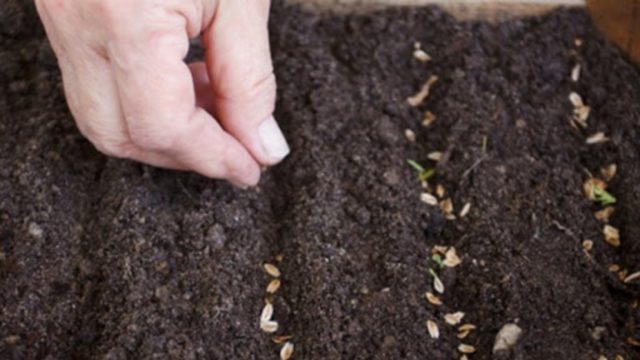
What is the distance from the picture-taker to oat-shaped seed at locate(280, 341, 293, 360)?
5.14 ft

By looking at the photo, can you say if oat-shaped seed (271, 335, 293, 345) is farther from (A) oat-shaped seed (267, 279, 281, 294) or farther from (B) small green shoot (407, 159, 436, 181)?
(B) small green shoot (407, 159, 436, 181)

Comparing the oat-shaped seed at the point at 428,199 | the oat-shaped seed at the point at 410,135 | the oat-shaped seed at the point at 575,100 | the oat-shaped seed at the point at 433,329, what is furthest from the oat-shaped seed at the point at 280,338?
the oat-shaped seed at the point at 575,100

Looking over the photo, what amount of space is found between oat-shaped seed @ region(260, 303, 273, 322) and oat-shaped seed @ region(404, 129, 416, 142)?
15.4 inches

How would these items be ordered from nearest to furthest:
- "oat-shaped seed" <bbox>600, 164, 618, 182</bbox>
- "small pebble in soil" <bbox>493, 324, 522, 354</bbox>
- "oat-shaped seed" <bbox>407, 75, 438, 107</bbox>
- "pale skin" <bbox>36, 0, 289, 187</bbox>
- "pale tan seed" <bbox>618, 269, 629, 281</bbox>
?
"pale skin" <bbox>36, 0, 289, 187</bbox> < "small pebble in soil" <bbox>493, 324, 522, 354</bbox> < "pale tan seed" <bbox>618, 269, 629, 281</bbox> < "oat-shaped seed" <bbox>600, 164, 618, 182</bbox> < "oat-shaped seed" <bbox>407, 75, 438, 107</bbox>

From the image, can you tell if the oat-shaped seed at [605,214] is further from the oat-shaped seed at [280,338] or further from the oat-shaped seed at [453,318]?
the oat-shaped seed at [280,338]

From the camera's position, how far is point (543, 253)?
1668 millimetres

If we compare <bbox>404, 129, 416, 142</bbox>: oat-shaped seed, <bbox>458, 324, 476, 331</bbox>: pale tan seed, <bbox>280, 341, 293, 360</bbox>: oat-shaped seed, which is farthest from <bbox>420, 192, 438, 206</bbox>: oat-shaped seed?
<bbox>280, 341, 293, 360</bbox>: oat-shaped seed

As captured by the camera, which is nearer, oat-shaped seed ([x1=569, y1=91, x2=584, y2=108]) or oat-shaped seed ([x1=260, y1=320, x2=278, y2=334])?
oat-shaped seed ([x1=260, y1=320, x2=278, y2=334])

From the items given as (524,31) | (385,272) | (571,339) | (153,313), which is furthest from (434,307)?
(524,31)

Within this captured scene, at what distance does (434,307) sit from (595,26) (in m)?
0.64

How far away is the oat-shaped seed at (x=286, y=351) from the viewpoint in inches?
61.7

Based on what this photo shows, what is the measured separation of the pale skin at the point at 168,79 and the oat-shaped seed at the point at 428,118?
32 cm

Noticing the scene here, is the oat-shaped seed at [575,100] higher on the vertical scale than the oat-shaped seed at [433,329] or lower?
higher

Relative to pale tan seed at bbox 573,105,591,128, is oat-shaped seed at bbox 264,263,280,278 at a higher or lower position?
lower
